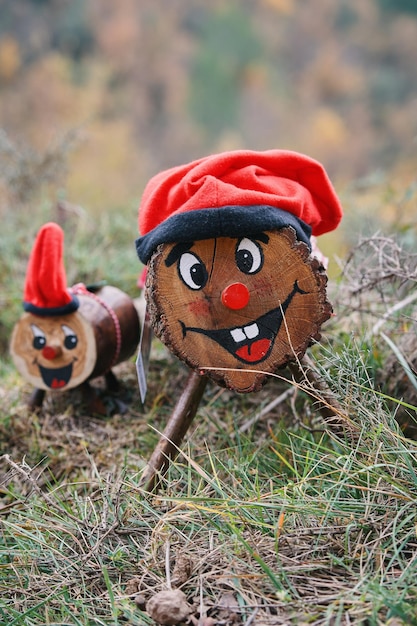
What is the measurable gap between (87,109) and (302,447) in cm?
1004

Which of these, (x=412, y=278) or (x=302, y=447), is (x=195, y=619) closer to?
(x=302, y=447)

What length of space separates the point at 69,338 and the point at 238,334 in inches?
26.0

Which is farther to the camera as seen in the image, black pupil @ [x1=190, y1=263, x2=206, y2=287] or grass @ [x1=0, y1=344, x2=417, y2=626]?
black pupil @ [x1=190, y1=263, x2=206, y2=287]

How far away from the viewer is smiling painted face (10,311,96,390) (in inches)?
69.0

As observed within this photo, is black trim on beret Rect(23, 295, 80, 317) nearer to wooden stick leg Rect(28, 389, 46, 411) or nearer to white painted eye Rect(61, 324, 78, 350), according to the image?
white painted eye Rect(61, 324, 78, 350)

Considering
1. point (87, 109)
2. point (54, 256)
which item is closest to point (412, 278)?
point (54, 256)

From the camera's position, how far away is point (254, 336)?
4.37 ft

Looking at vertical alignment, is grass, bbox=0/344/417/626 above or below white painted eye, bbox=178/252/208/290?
below

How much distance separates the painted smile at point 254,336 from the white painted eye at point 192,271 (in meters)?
0.10

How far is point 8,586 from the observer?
3.73 feet

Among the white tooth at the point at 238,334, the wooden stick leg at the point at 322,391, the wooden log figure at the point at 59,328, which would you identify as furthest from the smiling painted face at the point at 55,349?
the wooden stick leg at the point at 322,391

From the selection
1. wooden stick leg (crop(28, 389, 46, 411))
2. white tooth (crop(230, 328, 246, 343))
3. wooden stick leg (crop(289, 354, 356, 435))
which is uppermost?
white tooth (crop(230, 328, 246, 343))

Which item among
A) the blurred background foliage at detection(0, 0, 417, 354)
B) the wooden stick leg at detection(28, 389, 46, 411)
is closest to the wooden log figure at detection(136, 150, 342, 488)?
the wooden stick leg at detection(28, 389, 46, 411)

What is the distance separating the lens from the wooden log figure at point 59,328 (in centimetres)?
173
